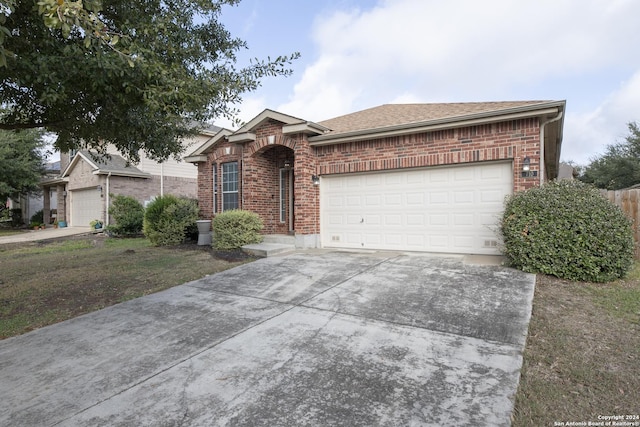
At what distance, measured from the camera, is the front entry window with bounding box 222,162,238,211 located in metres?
12.1

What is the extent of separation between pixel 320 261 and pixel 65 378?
5.26 m

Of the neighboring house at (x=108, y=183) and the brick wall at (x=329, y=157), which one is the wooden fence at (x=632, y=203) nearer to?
the brick wall at (x=329, y=157)

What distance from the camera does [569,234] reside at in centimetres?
598

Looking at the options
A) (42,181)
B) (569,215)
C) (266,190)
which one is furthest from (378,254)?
(42,181)

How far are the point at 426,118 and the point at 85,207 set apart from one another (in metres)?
19.9

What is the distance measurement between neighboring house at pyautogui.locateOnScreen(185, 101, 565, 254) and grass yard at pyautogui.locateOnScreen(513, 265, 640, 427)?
3.11m

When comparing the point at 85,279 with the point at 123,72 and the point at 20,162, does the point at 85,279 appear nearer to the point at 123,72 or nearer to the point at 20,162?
the point at 123,72

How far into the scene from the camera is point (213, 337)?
3.91 meters

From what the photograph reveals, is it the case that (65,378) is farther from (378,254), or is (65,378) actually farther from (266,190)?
(266,190)

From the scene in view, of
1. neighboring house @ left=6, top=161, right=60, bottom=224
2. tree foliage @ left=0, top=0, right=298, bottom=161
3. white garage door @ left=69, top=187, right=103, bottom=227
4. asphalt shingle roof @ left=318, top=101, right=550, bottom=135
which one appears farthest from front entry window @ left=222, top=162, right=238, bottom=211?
neighboring house @ left=6, top=161, right=60, bottom=224

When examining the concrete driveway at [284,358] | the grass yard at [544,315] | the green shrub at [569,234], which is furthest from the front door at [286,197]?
the green shrub at [569,234]

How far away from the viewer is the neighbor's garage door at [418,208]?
311 inches

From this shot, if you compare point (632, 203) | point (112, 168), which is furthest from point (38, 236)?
point (632, 203)

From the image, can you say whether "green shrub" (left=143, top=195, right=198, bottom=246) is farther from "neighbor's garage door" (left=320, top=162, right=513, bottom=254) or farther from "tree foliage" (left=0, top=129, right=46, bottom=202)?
"tree foliage" (left=0, top=129, right=46, bottom=202)
